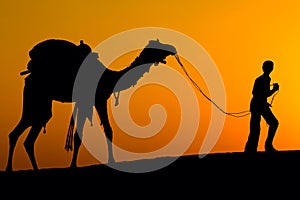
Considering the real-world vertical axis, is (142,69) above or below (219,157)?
above

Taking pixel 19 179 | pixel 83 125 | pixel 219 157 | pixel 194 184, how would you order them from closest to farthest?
1. pixel 194 184
2. pixel 19 179
3. pixel 219 157
4. pixel 83 125

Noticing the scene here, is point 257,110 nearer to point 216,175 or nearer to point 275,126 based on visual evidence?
point 275,126

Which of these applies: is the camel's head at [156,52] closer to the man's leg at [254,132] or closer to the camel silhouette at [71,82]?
the camel silhouette at [71,82]

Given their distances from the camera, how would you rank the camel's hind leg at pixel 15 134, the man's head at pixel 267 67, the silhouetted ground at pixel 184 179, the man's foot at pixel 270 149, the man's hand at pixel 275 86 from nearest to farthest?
1. the silhouetted ground at pixel 184 179
2. the man's head at pixel 267 67
3. the man's hand at pixel 275 86
4. the man's foot at pixel 270 149
5. the camel's hind leg at pixel 15 134

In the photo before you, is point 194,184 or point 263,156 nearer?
point 194,184

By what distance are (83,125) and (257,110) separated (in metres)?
4.99

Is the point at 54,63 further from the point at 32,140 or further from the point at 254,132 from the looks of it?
the point at 254,132

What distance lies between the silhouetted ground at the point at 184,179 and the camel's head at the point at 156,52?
3.03 metres

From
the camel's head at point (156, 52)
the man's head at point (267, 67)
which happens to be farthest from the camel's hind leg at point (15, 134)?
the man's head at point (267, 67)

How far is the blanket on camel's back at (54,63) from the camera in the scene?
2075 cm

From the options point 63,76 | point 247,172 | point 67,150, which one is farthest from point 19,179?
point 247,172

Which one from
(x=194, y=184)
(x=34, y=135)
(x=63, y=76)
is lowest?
(x=194, y=184)

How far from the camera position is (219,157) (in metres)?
19.2

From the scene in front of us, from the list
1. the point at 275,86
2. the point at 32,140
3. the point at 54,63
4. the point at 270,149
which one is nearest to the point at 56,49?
the point at 54,63
